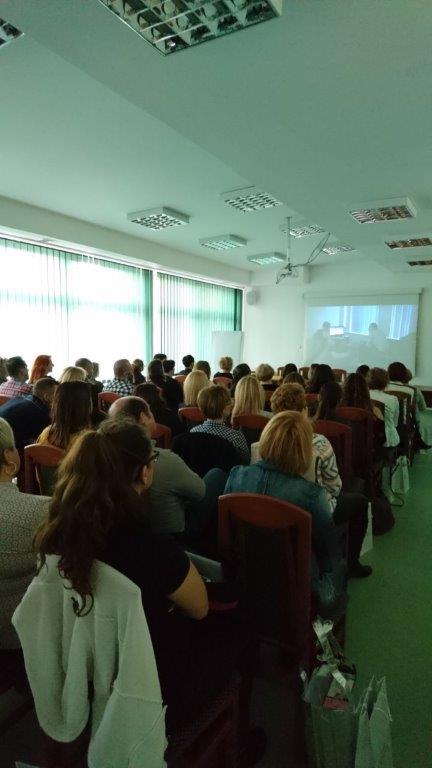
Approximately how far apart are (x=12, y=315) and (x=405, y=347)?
7.41 m

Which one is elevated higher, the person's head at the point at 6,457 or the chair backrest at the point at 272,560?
the person's head at the point at 6,457

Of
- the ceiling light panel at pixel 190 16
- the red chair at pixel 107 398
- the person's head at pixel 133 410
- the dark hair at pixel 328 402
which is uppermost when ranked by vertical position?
the ceiling light panel at pixel 190 16

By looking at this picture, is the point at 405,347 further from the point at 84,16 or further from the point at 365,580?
the point at 84,16

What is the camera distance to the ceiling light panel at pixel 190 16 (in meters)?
1.62

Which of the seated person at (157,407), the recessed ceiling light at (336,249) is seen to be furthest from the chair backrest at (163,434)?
the recessed ceiling light at (336,249)

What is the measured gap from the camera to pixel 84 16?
5.55 feet

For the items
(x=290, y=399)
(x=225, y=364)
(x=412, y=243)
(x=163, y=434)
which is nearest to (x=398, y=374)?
(x=412, y=243)

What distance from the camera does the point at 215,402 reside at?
276 centimetres

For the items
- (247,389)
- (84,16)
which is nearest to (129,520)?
(84,16)

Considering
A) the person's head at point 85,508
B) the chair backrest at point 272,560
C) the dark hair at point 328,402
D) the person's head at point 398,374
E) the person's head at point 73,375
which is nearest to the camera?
the person's head at point 85,508

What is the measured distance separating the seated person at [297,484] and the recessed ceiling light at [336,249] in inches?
231

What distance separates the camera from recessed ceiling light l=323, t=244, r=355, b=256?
7169 mm

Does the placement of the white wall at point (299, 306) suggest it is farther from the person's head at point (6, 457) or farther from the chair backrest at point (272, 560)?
the person's head at point (6, 457)

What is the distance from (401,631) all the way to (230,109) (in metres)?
2.96
